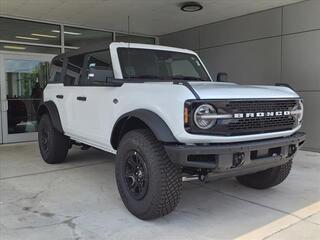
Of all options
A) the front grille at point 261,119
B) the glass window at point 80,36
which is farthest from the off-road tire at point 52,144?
the glass window at point 80,36

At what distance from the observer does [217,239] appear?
320cm

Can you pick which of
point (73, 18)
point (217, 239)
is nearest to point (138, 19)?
point (73, 18)

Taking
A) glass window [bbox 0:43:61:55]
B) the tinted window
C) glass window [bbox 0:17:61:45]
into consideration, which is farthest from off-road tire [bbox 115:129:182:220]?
glass window [bbox 0:17:61:45]

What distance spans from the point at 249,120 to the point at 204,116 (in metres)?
0.52

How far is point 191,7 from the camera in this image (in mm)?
7883

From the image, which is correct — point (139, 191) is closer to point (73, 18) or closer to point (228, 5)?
point (228, 5)

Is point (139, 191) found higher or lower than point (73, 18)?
lower

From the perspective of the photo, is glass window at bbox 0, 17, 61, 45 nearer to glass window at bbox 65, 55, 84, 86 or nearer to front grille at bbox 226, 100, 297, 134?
glass window at bbox 65, 55, 84, 86

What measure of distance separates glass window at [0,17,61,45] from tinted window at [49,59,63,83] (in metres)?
3.11

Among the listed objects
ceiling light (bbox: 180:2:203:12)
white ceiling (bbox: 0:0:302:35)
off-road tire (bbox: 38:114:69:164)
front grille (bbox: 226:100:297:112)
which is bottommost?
off-road tire (bbox: 38:114:69:164)

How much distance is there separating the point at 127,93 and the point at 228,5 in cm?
497

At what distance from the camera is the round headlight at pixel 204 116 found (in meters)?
3.15

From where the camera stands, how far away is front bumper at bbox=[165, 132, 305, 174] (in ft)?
10.2

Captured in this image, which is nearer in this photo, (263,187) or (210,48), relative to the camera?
(263,187)
